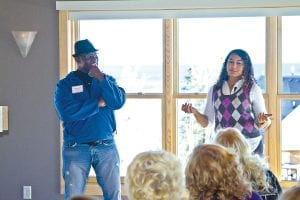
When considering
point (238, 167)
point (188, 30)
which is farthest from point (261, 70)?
point (238, 167)

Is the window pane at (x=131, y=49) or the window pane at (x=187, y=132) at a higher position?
the window pane at (x=131, y=49)

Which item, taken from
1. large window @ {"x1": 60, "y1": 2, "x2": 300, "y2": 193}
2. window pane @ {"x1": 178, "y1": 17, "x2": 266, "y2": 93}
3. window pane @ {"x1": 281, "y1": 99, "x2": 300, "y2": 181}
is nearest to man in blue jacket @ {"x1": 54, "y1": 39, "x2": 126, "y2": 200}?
large window @ {"x1": 60, "y1": 2, "x2": 300, "y2": 193}

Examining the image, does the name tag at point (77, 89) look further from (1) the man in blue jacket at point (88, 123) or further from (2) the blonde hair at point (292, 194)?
(2) the blonde hair at point (292, 194)

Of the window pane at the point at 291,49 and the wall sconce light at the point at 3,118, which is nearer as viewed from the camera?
the window pane at the point at 291,49

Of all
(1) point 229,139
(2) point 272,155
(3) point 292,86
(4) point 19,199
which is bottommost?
(4) point 19,199

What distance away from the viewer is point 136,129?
14.4 feet

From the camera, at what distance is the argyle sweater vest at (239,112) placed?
3247mm

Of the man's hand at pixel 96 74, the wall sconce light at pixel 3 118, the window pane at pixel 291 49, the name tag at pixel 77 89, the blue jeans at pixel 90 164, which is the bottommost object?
the blue jeans at pixel 90 164

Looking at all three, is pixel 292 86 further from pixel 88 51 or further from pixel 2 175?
pixel 2 175

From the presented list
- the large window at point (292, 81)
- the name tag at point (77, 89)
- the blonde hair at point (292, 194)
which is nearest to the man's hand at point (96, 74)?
the name tag at point (77, 89)

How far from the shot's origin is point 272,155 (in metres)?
4.12

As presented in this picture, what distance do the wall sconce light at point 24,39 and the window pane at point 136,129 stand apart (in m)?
1.01

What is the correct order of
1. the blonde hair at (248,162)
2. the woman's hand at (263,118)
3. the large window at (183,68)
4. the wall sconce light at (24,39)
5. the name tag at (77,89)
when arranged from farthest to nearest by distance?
1. the wall sconce light at (24,39)
2. the large window at (183,68)
3. the name tag at (77,89)
4. the woman's hand at (263,118)
5. the blonde hair at (248,162)

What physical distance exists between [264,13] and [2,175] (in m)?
2.72
